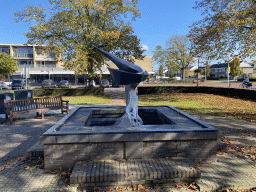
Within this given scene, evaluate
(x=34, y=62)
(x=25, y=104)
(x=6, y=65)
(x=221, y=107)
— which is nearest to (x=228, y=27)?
(x=221, y=107)

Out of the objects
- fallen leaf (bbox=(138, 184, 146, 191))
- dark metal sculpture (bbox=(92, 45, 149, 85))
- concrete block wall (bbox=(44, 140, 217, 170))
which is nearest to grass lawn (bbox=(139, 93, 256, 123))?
concrete block wall (bbox=(44, 140, 217, 170))

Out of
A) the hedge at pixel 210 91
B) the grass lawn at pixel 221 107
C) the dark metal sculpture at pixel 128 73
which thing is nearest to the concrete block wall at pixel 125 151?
the dark metal sculpture at pixel 128 73

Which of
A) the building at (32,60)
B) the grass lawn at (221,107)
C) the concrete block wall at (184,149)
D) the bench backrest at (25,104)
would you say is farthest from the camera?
the building at (32,60)

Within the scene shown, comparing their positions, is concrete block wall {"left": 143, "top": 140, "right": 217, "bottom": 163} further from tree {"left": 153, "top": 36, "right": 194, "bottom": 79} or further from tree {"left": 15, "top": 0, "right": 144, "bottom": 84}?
tree {"left": 153, "top": 36, "right": 194, "bottom": 79}

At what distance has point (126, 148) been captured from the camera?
4379 mm

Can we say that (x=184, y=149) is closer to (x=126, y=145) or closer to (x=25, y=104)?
(x=126, y=145)

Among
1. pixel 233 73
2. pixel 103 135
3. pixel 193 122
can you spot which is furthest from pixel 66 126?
pixel 233 73

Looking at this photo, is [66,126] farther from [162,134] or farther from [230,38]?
[230,38]

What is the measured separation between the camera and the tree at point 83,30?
18.0 meters

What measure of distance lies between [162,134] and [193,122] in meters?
1.70

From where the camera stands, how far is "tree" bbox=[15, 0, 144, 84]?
58.9ft

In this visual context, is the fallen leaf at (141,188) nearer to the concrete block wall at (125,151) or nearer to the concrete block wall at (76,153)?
the concrete block wall at (125,151)

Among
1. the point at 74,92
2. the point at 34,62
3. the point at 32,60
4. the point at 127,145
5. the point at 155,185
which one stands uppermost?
the point at 32,60

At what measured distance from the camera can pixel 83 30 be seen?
19.2 meters
